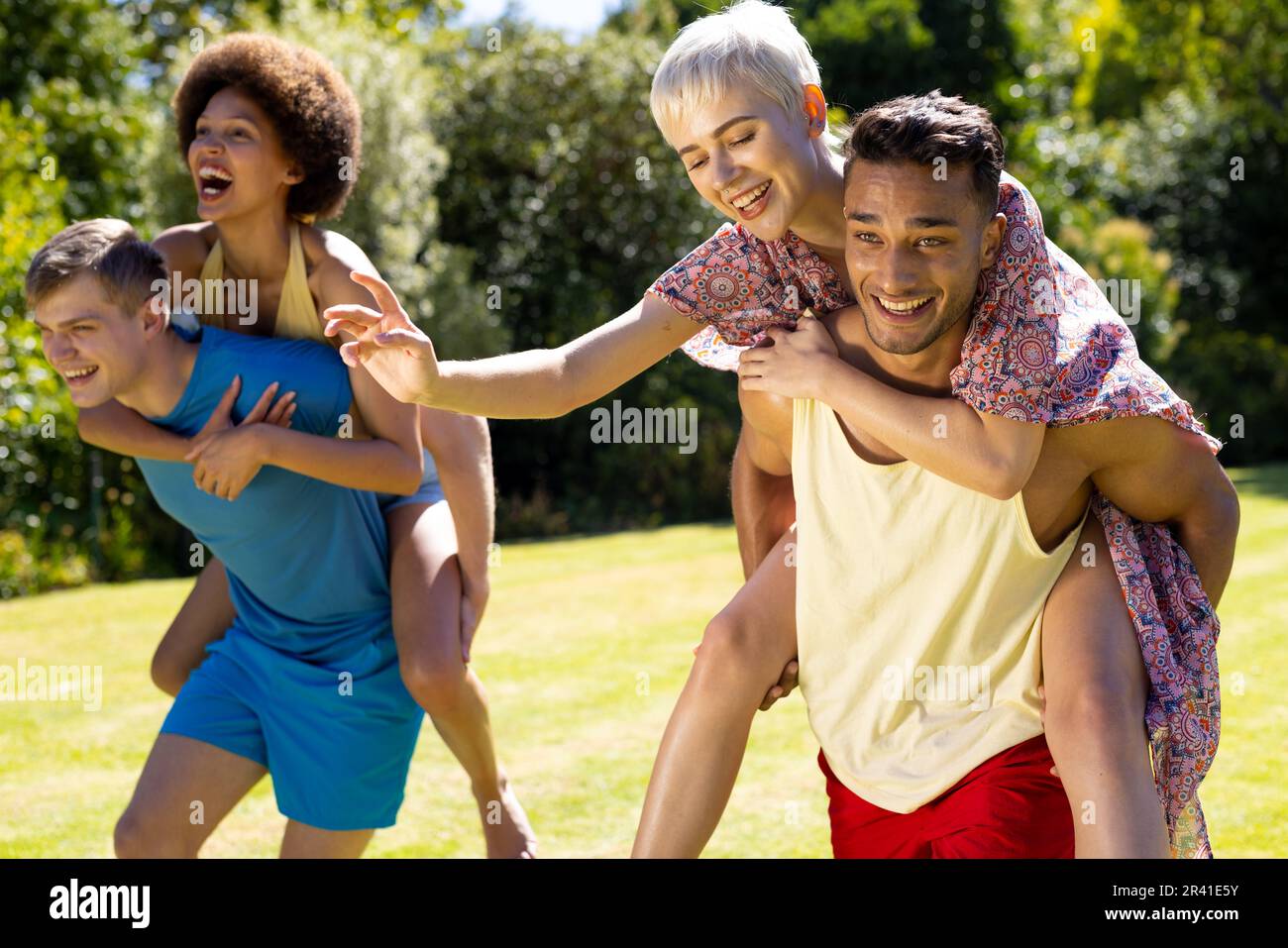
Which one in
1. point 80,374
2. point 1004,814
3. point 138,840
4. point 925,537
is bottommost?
point 138,840

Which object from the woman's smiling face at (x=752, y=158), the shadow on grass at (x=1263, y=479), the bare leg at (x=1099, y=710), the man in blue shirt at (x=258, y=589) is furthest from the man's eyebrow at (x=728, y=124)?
the shadow on grass at (x=1263, y=479)

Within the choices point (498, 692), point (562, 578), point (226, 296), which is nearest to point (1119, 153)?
Answer: point (562, 578)

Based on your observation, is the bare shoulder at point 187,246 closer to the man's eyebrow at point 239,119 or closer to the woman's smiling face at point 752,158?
the man's eyebrow at point 239,119

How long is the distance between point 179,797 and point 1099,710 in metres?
2.47

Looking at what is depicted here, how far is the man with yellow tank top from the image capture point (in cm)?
317

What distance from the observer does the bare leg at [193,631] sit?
4547 millimetres

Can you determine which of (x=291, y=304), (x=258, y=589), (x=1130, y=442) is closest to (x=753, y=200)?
(x=1130, y=442)

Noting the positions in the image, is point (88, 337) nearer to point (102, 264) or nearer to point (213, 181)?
point (102, 264)

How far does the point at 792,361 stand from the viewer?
338 cm

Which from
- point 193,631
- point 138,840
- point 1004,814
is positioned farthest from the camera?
point 193,631

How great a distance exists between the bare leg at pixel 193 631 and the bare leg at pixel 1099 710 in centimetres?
269

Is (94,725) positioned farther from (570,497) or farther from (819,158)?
(570,497)

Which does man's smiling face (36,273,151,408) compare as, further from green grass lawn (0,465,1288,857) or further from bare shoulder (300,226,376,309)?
green grass lawn (0,465,1288,857)

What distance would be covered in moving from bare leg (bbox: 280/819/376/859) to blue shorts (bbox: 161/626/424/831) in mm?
30
